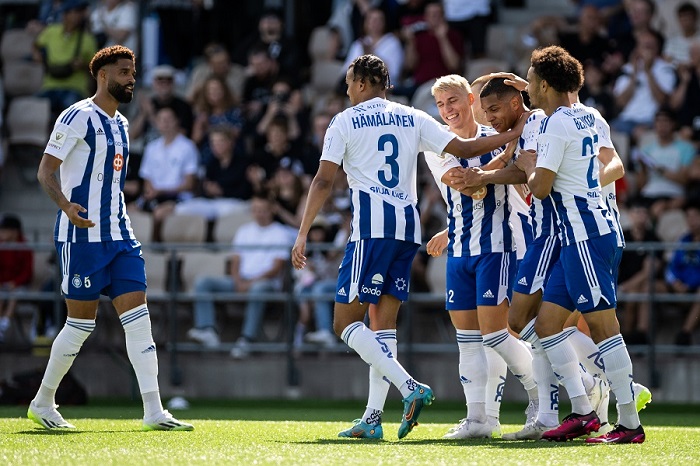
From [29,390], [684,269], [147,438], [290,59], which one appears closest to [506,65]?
[290,59]

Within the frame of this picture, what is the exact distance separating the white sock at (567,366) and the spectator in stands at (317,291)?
558 cm

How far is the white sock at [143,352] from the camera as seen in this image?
8.38m

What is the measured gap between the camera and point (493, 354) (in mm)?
8195

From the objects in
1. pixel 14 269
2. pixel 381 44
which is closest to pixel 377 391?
pixel 14 269

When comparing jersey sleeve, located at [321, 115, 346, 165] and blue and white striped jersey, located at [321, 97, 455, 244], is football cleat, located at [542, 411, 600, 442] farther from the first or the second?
jersey sleeve, located at [321, 115, 346, 165]

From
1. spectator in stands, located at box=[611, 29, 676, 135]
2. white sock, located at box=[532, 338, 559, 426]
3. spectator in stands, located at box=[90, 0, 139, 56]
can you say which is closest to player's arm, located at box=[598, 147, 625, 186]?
white sock, located at box=[532, 338, 559, 426]

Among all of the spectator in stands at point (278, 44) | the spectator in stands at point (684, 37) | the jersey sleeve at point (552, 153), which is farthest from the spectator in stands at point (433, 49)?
the jersey sleeve at point (552, 153)

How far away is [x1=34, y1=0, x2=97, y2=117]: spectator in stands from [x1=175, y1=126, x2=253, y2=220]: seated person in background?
2.74 metres

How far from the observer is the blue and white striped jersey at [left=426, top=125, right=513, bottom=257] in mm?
7926

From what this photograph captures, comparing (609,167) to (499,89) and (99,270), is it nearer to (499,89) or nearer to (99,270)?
(499,89)

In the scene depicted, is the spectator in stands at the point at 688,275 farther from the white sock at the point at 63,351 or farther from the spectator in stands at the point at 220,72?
the white sock at the point at 63,351

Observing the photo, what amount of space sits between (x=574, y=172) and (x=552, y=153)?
0.20m

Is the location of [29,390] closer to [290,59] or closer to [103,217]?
[103,217]

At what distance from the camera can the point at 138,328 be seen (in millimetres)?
8391
